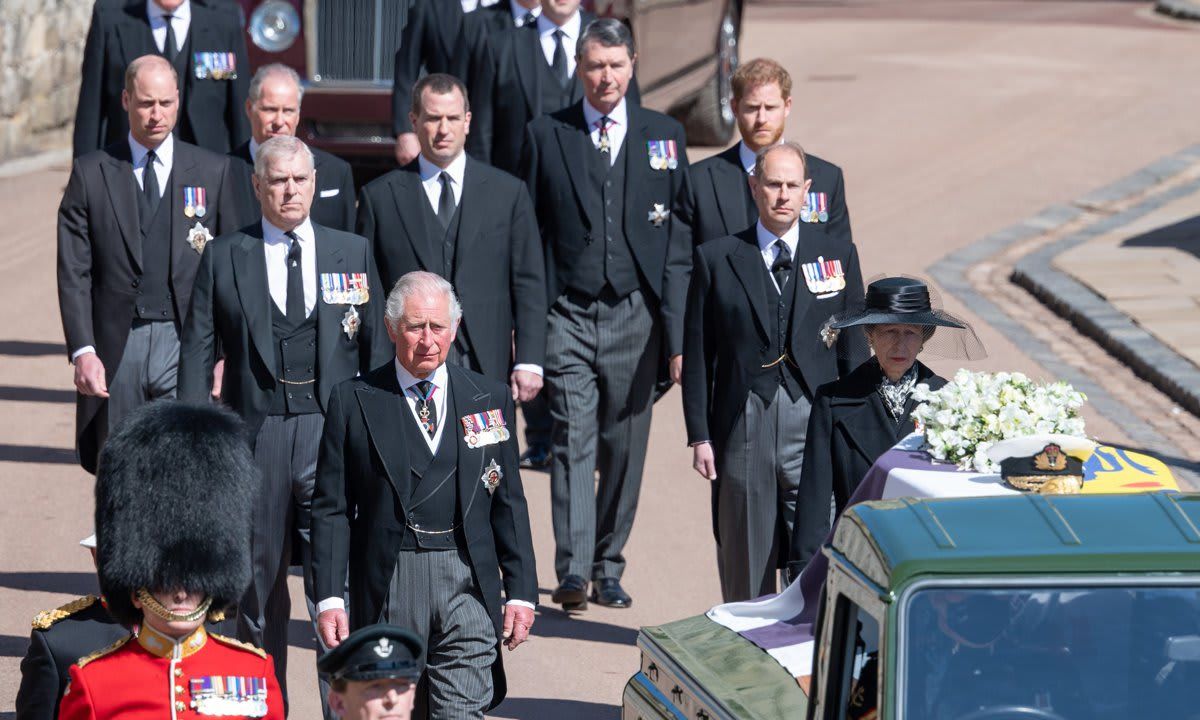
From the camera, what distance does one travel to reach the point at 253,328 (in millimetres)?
7652

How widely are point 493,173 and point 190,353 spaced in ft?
5.65

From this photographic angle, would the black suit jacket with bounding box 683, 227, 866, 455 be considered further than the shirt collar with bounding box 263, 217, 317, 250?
Yes

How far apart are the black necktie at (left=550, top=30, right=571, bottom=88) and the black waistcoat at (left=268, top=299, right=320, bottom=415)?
3.50 metres

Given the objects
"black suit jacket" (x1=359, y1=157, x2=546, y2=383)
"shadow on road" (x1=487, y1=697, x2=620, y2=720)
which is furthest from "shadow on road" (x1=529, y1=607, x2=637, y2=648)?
"black suit jacket" (x1=359, y1=157, x2=546, y2=383)

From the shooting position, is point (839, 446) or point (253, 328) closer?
point (839, 446)

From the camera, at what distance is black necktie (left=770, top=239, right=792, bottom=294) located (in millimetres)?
8073

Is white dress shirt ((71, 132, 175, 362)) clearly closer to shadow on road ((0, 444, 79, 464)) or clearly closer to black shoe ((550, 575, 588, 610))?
black shoe ((550, 575, 588, 610))

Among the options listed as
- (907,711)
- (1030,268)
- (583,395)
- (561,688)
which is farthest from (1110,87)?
(907,711)

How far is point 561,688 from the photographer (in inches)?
323

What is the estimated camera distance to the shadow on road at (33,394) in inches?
482

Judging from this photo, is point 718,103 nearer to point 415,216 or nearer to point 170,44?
point 170,44

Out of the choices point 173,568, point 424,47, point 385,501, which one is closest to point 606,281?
point 424,47

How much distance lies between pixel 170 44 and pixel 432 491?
505 cm

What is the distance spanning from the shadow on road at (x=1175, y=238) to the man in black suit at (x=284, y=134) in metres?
8.11
